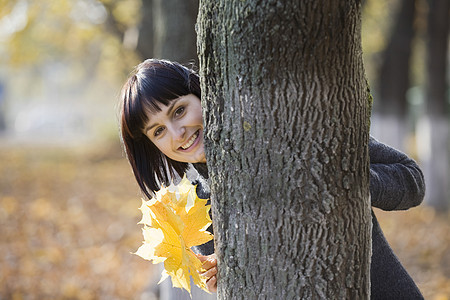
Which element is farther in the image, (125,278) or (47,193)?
(47,193)

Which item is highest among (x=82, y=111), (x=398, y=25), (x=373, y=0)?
(x=373, y=0)

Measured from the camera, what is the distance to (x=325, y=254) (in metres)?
1.45

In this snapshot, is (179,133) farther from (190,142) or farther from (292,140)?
(292,140)

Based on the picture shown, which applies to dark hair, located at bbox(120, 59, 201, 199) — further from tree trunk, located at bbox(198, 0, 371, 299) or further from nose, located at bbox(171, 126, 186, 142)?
tree trunk, located at bbox(198, 0, 371, 299)

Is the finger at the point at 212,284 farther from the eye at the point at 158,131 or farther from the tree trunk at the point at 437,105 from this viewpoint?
the tree trunk at the point at 437,105

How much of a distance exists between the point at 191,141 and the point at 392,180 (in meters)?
0.70

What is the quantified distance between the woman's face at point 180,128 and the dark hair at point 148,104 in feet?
0.09

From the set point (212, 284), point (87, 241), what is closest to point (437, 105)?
point (87, 241)

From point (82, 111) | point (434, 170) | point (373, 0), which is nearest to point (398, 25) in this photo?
point (373, 0)

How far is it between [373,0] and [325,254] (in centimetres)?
1195

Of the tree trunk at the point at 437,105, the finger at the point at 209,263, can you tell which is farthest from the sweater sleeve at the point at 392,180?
the tree trunk at the point at 437,105

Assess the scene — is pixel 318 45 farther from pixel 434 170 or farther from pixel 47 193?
pixel 47 193

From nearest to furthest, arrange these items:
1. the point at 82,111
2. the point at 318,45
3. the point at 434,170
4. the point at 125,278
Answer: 1. the point at 318,45
2. the point at 125,278
3. the point at 434,170
4. the point at 82,111

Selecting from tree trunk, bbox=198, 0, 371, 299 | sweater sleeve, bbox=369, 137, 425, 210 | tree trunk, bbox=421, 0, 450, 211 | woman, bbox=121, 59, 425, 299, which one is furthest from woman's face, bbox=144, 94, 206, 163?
tree trunk, bbox=421, 0, 450, 211
